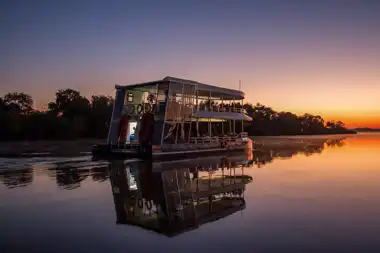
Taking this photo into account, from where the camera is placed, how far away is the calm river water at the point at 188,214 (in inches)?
227

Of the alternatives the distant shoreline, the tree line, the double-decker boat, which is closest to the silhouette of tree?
the tree line

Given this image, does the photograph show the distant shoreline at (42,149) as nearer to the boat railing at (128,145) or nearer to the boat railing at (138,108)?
Result: the boat railing at (128,145)

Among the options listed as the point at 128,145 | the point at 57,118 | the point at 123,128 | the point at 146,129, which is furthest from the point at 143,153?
the point at 57,118

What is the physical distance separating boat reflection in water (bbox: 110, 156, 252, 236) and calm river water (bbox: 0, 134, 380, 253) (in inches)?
1.0

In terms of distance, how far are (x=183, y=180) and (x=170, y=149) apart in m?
8.93

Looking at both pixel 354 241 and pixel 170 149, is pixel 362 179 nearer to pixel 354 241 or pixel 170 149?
pixel 354 241

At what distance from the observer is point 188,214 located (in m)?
7.68

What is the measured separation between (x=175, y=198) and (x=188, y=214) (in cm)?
179

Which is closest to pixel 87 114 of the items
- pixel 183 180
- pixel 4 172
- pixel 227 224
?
pixel 4 172

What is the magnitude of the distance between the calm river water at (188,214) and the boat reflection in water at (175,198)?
0.02m

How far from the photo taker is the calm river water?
18.9 ft

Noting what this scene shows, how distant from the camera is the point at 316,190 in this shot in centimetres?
1093

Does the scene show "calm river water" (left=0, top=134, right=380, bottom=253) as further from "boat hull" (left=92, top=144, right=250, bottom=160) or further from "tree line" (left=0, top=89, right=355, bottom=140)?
"tree line" (left=0, top=89, right=355, bottom=140)

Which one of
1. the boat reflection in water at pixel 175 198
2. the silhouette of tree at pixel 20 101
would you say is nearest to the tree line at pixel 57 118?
the silhouette of tree at pixel 20 101
